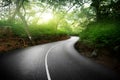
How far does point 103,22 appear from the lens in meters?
20.1

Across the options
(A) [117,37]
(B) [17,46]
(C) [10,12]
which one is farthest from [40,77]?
(C) [10,12]

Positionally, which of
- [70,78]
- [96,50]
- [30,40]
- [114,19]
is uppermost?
[114,19]

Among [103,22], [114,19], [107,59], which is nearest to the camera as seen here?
[107,59]

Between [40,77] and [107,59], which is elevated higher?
[40,77]

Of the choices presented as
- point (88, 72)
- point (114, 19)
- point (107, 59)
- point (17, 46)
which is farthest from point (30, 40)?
point (88, 72)

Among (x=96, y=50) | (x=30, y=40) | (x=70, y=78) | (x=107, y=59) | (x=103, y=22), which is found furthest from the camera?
(x=30, y=40)

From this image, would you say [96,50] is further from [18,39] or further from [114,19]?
[18,39]

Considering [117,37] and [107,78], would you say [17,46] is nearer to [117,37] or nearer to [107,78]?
[117,37]

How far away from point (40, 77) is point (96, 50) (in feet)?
27.3

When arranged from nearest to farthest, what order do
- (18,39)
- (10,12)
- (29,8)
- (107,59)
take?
(107,59) < (18,39) < (10,12) < (29,8)

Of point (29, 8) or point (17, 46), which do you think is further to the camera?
point (29, 8)

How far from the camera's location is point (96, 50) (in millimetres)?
16125

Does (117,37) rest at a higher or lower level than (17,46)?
higher

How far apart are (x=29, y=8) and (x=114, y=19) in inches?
1124
